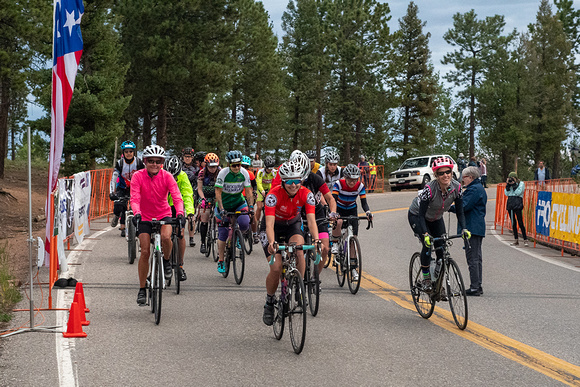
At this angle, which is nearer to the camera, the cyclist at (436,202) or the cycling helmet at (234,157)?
the cyclist at (436,202)

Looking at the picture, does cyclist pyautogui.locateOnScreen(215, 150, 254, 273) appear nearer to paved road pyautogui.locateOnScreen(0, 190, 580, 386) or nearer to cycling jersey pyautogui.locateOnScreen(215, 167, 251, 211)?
cycling jersey pyautogui.locateOnScreen(215, 167, 251, 211)

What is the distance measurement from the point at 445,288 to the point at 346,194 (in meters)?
3.10

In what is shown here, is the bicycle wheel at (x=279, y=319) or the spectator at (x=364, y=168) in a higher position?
the spectator at (x=364, y=168)

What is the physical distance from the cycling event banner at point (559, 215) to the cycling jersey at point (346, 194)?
6.97 meters

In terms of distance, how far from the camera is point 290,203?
742 centimetres

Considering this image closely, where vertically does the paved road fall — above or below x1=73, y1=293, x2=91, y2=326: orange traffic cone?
below

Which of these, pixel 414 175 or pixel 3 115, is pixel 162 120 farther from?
pixel 414 175

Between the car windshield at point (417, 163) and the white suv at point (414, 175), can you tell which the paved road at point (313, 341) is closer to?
the white suv at point (414, 175)

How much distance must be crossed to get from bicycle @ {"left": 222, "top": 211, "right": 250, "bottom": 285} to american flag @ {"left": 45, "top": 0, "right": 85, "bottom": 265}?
3.30 meters

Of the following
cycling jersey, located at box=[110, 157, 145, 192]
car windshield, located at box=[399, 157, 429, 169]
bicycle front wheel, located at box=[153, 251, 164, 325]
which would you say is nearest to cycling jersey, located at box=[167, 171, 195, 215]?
bicycle front wheel, located at box=[153, 251, 164, 325]

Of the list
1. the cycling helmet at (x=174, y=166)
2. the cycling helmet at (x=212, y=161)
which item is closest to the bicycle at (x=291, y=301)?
the cycling helmet at (x=174, y=166)

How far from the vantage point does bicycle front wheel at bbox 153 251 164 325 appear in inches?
303

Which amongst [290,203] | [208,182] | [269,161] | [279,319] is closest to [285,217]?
[290,203]

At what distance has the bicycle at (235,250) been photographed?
1055cm
